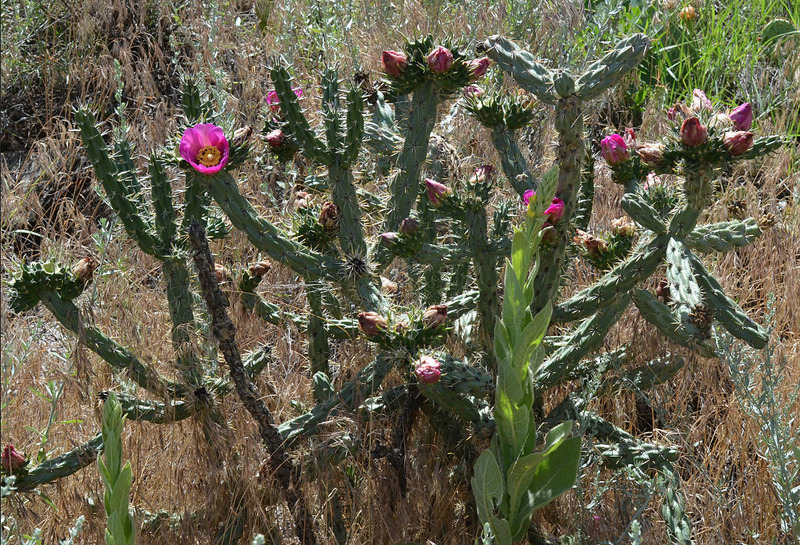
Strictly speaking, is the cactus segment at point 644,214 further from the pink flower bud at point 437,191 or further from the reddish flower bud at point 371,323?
the reddish flower bud at point 371,323

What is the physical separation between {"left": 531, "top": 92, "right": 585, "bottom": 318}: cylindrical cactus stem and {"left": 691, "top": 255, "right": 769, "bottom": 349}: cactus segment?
12.4 inches

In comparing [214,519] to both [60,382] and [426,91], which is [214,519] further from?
[426,91]

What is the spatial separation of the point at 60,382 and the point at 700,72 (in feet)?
10.1

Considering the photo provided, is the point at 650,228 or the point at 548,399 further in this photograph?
the point at 548,399

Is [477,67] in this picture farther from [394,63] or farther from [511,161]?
[511,161]

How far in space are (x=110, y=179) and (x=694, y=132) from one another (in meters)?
1.37

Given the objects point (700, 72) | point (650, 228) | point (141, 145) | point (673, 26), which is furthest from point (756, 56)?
point (141, 145)

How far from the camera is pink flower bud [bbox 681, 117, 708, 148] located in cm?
178

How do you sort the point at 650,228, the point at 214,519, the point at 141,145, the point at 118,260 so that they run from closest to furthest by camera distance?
1. the point at 214,519
2. the point at 650,228
3. the point at 118,260
4. the point at 141,145

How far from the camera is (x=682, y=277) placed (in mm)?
1853

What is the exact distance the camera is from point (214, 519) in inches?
73.1

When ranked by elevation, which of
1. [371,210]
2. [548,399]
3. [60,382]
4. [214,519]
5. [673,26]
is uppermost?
[673,26]

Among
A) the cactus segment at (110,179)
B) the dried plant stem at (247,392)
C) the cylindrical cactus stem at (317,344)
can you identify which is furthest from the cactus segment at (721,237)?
the cactus segment at (110,179)

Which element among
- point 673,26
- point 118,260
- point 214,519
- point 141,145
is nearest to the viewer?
point 214,519
